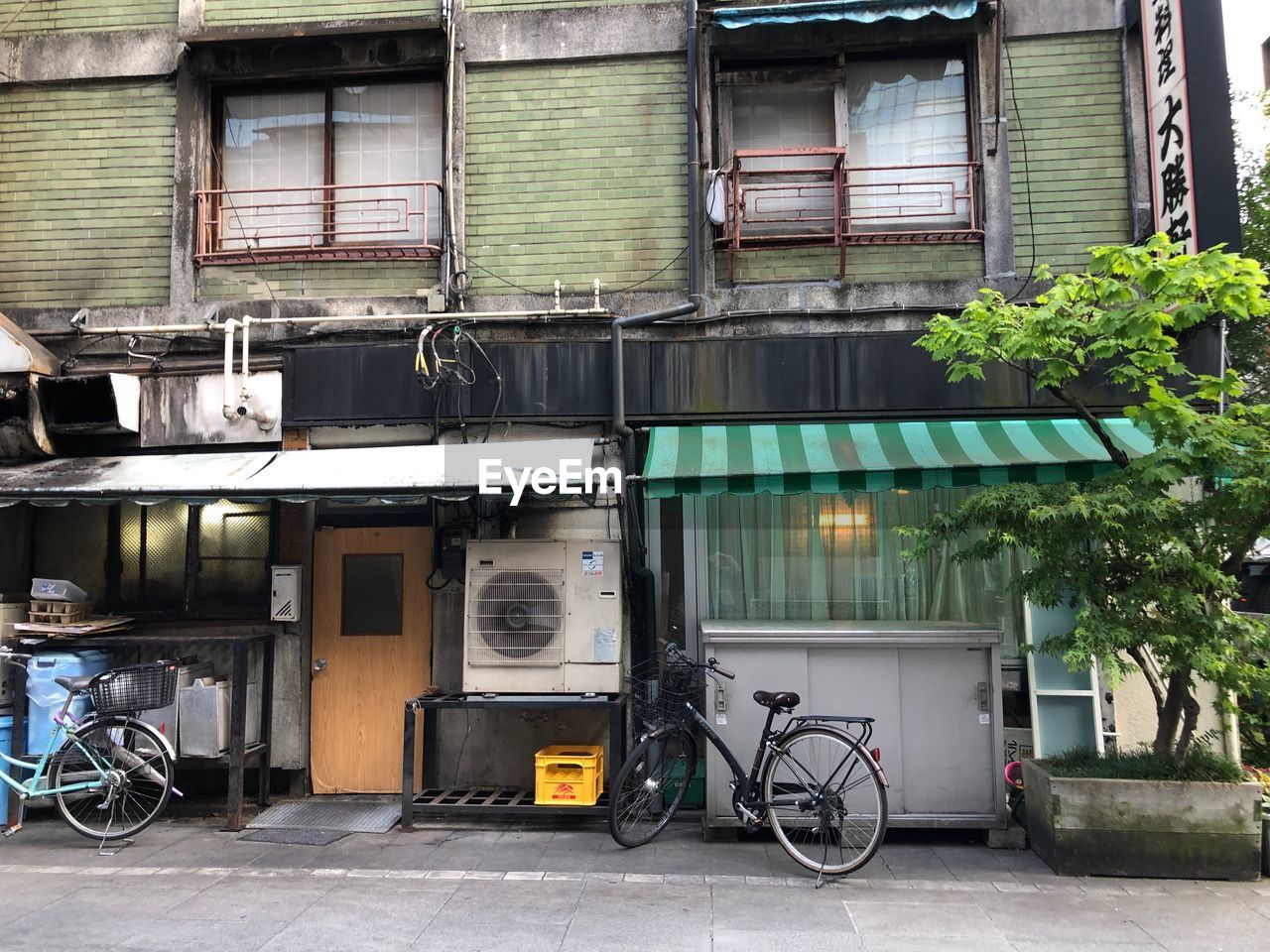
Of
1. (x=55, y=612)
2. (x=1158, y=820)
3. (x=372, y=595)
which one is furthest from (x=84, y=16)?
(x=1158, y=820)

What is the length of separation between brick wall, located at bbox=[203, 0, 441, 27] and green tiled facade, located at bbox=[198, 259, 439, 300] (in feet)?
7.93

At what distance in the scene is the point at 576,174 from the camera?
8523 millimetres

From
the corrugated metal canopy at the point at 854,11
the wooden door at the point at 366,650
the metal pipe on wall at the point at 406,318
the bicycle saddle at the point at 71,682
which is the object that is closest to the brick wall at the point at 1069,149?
the corrugated metal canopy at the point at 854,11

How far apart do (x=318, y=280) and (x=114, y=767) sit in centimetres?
461

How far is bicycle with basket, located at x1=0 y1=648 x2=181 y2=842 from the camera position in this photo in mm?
6926

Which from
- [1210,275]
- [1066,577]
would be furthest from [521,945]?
[1210,275]

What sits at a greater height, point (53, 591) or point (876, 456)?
point (876, 456)

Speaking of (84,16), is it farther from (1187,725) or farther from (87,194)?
(1187,725)

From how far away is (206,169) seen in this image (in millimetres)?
8930

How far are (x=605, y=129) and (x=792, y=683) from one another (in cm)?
538

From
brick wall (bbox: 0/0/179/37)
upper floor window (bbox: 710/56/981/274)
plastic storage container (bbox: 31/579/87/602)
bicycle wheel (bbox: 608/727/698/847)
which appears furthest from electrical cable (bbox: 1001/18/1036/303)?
plastic storage container (bbox: 31/579/87/602)

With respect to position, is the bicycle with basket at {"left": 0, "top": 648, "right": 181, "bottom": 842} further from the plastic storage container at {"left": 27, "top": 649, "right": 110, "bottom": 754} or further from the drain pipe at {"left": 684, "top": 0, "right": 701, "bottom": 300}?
the drain pipe at {"left": 684, "top": 0, "right": 701, "bottom": 300}

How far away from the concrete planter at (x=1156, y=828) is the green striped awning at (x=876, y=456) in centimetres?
233

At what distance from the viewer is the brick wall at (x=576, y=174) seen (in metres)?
8.41
